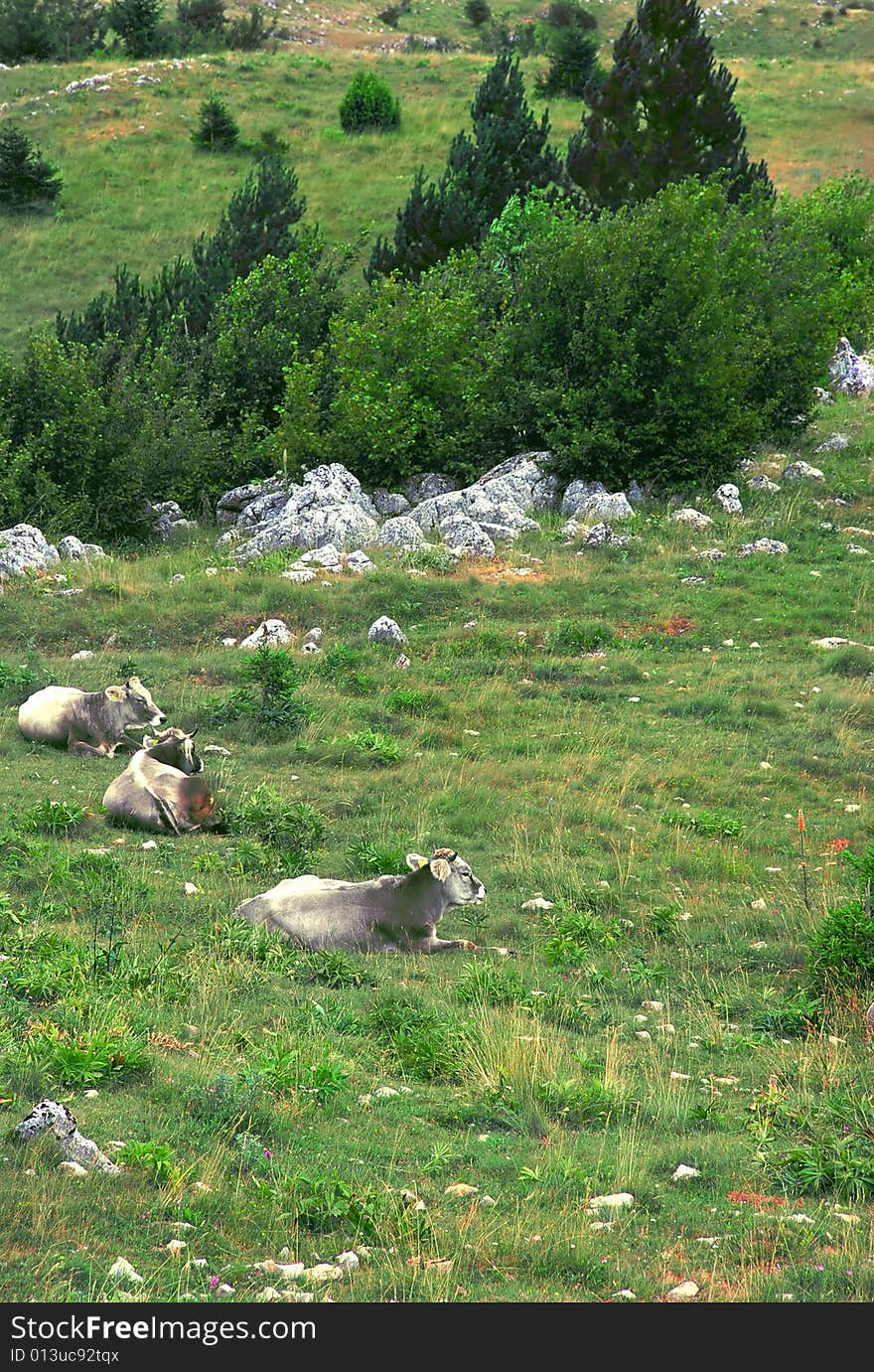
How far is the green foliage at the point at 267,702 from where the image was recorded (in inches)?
659

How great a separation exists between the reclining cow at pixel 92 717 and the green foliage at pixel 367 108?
2043 inches

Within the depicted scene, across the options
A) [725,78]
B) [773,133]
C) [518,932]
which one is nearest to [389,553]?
[518,932]

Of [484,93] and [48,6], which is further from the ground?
[48,6]

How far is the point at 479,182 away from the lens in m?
44.4

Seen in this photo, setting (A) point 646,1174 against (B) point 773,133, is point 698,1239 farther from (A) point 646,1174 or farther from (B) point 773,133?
(B) point 773,133

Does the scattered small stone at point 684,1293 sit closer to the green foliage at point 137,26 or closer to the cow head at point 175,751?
the cow head at point 175,751

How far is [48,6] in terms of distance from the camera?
79.4 meters

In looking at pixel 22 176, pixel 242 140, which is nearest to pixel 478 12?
pixel 242 140

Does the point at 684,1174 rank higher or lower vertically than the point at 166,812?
higher

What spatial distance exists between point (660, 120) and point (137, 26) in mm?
43424

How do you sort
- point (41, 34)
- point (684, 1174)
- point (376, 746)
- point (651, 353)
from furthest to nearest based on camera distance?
point (41, 34)
point (651, 353)
point (376, 746)
point (684, 1174)

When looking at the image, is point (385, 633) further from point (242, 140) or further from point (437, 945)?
point (242, 140)

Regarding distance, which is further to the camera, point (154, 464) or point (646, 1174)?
point (154, 464)

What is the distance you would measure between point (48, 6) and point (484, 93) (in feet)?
147
